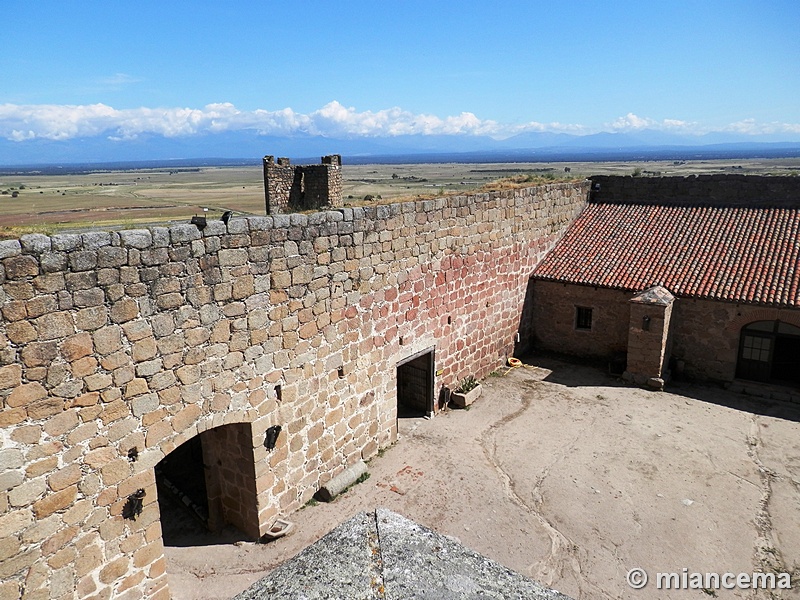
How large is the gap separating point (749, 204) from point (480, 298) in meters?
9.33

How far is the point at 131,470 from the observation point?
22.1 ft

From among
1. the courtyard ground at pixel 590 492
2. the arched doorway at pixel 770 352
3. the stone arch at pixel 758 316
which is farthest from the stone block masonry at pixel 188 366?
the arched doorway at pixel 770 352

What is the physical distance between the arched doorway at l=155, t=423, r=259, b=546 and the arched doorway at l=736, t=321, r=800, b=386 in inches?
473

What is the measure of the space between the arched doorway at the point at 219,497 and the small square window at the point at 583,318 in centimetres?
1051

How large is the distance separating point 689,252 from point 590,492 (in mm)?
8522

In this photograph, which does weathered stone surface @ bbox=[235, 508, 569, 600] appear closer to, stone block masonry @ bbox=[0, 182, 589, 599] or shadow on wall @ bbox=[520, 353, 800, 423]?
stone block masonry @ bbox=[0, 182, 589, 599]

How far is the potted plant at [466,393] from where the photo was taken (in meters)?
13.1

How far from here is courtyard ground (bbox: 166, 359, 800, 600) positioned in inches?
319

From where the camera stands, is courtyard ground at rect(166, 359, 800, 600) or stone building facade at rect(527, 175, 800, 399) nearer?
courtyard ground at rect(166, 359, 800, 600)

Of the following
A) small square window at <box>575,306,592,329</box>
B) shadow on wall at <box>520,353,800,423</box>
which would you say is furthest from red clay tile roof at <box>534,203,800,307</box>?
shadow on wall at <box>520,353,800,423</box>

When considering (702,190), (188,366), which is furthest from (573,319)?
(188,366)

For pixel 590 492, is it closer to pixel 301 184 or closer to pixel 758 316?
pixel 758 316

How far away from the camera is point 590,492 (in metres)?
9.77

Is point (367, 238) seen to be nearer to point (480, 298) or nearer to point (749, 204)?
point (480, 298)
